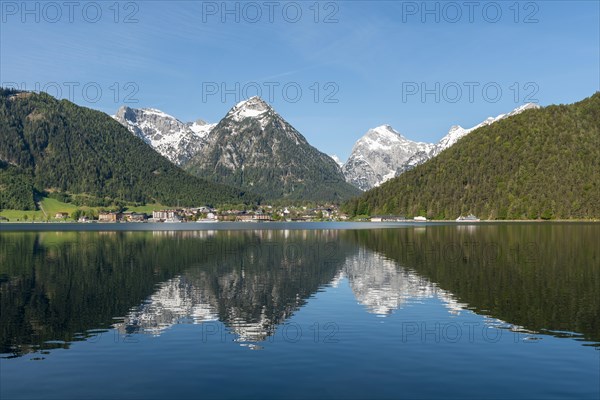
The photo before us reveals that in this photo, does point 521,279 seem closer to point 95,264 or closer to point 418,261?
point 418,261

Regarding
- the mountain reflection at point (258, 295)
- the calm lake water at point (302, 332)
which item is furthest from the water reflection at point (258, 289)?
the calm lake water at point (302, 332)

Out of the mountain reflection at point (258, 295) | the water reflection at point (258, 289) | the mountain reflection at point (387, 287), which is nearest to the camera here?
the water reflection at point (258, 289)

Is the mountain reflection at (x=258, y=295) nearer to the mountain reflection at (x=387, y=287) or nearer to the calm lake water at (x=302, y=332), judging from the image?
the mountain reflection at (x=387, y=287)

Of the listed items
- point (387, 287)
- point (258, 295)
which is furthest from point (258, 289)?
point (387, 287)

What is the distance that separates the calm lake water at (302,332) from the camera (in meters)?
32.7

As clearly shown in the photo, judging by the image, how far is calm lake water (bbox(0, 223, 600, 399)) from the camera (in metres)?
32.7

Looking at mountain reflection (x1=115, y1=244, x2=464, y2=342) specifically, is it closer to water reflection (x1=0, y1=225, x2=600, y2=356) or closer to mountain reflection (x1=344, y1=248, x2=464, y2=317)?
mountain reflection (x1=344, y1=248, x2=464, y2=317)

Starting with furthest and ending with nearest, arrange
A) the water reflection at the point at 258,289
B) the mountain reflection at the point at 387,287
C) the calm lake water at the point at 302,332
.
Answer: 1. the mountain reflection at the point at 387,287
2. the water reflection at the point at 258,289
3. the calm lake water at the point at 302,332

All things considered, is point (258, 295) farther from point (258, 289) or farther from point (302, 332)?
point (302, 332)

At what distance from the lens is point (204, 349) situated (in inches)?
1623

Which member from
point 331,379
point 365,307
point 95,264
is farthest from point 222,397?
point 95,264

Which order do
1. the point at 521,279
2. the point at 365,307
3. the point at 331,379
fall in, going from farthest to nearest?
1. the point at 521,279
2. the point at 365,307
3. the point at 331,379

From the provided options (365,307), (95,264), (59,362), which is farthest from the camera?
(95,264)

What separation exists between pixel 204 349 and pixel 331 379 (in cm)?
1184
